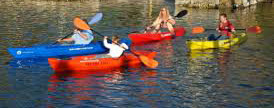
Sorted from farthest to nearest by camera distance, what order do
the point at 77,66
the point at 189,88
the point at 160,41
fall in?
the point at 160,41 < the point at 77,66 < the point at 189,88

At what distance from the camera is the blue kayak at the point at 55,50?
26641 mm

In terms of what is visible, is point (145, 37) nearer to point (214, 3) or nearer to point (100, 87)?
point (100, 87)

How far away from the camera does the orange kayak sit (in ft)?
75.7

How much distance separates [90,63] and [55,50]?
4262 millimetres

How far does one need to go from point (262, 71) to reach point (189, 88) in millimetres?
4953

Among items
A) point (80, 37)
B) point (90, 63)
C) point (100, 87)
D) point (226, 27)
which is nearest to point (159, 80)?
point (100, 87)

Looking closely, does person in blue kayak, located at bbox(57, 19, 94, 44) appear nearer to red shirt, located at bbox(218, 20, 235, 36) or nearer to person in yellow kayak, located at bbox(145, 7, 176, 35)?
person in yellow kayak, located at bbox(145, 7, 176, 35)

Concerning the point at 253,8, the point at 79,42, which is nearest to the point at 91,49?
the point at 79,42

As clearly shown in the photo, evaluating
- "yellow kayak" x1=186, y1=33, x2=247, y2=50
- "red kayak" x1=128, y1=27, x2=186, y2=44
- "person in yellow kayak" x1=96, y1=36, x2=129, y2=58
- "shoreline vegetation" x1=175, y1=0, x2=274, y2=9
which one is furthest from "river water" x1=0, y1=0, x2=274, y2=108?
"shoreline vegetation" x1=175, y1=0, x2=274, y2=9

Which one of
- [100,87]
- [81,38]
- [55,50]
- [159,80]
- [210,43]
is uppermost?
[81,38]

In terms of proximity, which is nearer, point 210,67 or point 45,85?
point 45,85

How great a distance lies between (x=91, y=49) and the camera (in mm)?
28141

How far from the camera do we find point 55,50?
89.6 feet

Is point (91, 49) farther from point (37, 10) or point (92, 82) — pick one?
point (37, 10)
